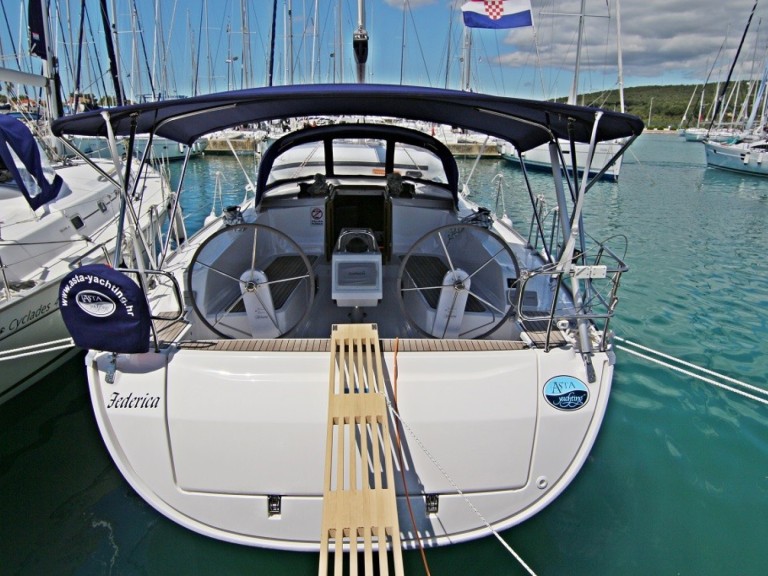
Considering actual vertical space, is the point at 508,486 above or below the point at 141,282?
below

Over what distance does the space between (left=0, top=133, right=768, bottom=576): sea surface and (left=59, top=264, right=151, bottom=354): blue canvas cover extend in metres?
1.41

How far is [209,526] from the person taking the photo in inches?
104

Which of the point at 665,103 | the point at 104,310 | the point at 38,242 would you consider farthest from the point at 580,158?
the point at 665,103

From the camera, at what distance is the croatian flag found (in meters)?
6.29

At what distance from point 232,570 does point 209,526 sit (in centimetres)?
48

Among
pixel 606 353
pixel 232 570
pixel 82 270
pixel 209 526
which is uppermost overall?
pixel 82 270

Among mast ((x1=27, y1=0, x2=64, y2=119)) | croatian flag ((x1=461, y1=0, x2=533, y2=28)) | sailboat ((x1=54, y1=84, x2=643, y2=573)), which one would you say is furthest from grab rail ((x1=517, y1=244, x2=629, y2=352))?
mast ((x1=27, y1=0, x2=64, y2=119))

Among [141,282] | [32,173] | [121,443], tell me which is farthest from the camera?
[32,173]

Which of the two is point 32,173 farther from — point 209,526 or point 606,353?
point 606,353

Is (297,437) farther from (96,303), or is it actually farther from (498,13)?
(498,13)

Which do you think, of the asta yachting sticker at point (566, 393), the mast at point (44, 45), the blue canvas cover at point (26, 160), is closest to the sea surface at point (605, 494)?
the asta yachting sticker at point (566, 393)

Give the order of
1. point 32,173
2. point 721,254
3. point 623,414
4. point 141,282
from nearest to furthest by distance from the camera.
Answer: point 141,282 → point 623,414 → point 32,173 → point 721,254

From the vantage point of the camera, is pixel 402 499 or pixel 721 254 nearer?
pixel 402 499

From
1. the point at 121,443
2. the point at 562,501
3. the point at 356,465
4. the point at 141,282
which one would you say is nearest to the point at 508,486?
the point at 356,465
